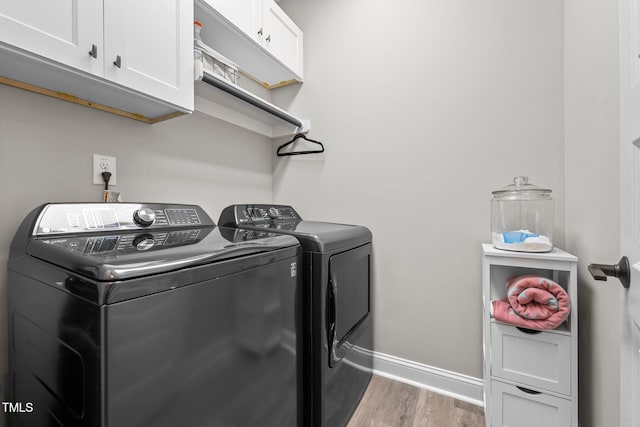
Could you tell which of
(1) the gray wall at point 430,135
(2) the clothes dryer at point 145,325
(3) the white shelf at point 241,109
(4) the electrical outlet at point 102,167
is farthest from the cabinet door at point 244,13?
(2) the clothes dryer at point 145,325

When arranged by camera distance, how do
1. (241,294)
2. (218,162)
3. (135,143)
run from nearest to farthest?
(241,294) < (135,143) < (218,162)

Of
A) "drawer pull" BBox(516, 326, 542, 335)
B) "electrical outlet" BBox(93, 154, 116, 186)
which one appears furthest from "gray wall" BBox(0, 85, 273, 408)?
"drawer pull" BBox(516, 326, 542, 335)

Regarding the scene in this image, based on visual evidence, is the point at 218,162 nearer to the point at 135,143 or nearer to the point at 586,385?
the point at 135,143

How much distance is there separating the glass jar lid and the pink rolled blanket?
435 millimetres

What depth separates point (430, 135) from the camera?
5.56ft

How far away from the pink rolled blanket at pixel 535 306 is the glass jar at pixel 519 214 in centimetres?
18

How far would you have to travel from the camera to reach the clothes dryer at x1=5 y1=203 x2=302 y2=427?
1.88 ft

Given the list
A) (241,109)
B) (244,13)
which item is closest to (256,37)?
(244,13)

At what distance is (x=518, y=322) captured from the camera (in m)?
1.14

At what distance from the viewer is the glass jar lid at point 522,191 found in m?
1.36

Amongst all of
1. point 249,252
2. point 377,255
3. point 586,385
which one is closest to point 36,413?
point 249,252

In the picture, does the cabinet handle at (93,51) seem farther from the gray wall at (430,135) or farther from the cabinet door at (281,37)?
the gray wall at (430,135)

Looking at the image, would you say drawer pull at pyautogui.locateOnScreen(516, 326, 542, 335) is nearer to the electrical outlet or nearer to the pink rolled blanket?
the pink rolled blanket

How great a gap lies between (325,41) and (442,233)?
1.61m
